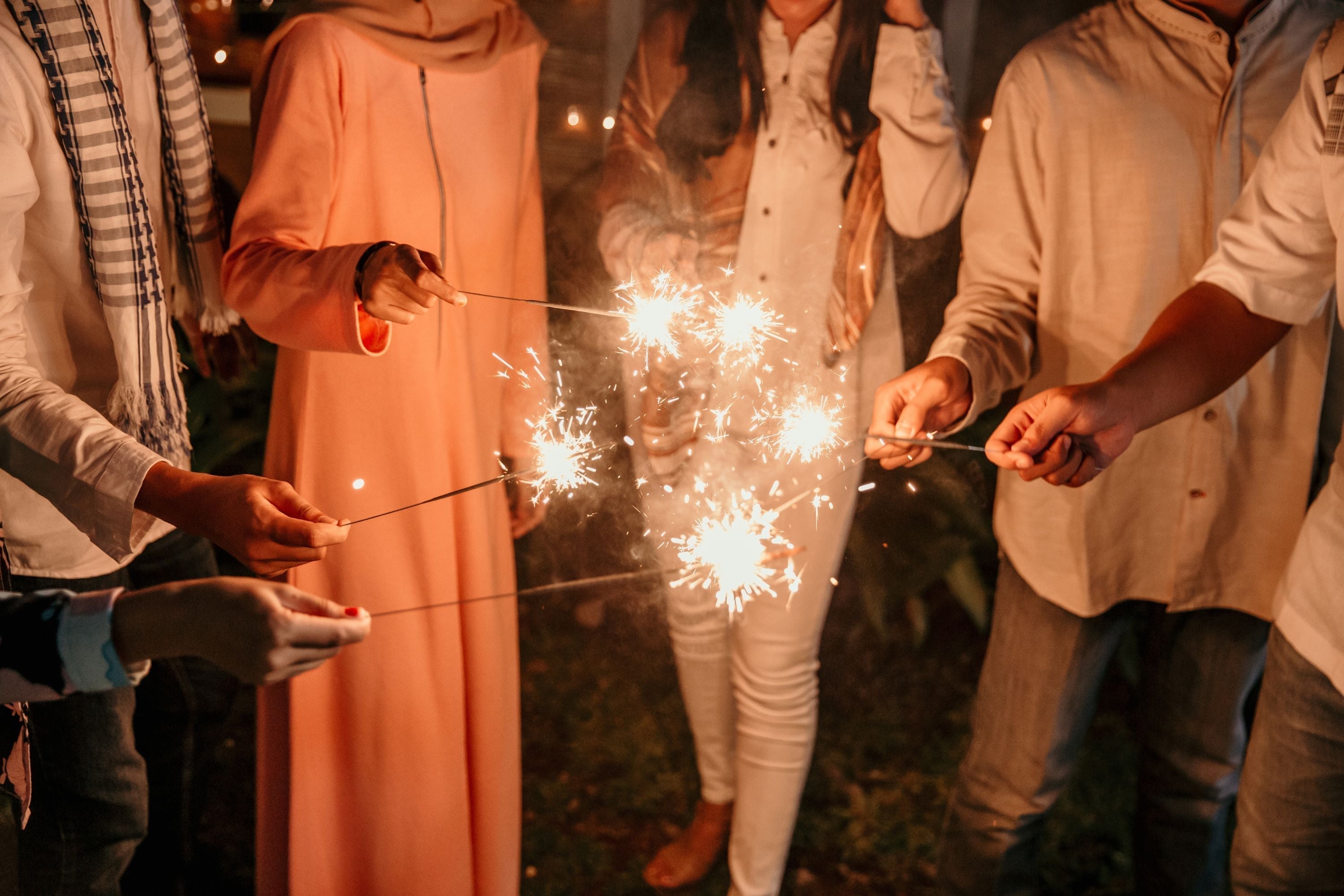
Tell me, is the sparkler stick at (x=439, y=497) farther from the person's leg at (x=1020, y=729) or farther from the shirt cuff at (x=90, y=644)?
the person's leg at (x=1020, y=729)

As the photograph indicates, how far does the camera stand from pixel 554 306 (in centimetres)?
120

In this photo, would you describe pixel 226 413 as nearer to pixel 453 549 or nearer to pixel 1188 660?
pixel 453 549

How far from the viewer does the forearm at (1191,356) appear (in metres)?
1.21

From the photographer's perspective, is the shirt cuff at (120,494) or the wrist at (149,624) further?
the shirt cuff at (120,494)

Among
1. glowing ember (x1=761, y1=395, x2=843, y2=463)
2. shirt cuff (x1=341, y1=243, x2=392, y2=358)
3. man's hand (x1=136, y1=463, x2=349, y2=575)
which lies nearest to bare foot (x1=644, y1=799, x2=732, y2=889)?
glowing ember (x1=761, y1=395, x2=843, y2=463)

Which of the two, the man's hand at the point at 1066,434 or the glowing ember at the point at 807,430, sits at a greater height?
the man's hand at the point at 1066,434

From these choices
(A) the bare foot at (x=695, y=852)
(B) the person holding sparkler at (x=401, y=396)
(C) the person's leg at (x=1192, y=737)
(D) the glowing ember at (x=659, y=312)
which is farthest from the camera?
(A) the bare foot at (x=695, y=852)

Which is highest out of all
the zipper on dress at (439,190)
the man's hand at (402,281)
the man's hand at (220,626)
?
the zipper on dress at (439,190)

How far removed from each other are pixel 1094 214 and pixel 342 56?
3.68 feet

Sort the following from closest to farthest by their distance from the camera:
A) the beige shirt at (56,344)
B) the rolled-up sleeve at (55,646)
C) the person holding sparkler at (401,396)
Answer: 1. the rolled-up sleeve at (55,646)
2. the beige shirt at (56,344)
3. the person holding sparkler at (401,396)

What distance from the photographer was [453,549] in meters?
1.28

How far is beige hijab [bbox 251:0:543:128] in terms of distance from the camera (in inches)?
A: 43.7

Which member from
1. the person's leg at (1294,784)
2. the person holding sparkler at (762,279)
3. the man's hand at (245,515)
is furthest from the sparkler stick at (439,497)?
the person's leg at (1294,784)

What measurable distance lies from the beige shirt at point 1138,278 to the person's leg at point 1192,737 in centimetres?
8
